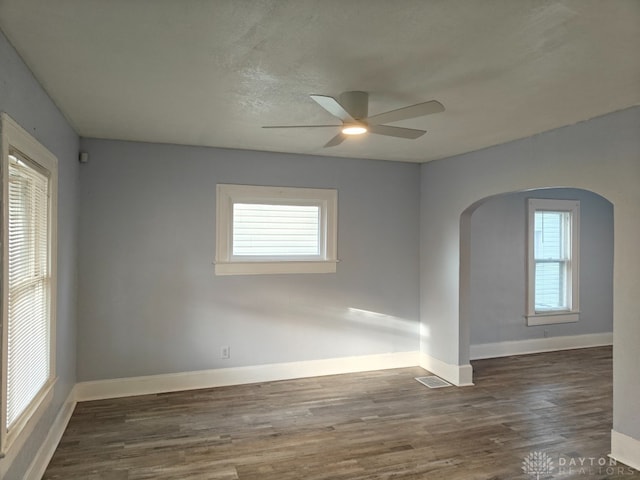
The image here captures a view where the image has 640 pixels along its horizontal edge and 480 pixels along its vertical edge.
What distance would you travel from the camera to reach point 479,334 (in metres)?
5.64

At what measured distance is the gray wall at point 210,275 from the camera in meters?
4.14

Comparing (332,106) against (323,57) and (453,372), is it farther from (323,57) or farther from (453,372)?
(453,372)

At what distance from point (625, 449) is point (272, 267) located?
3241 millimetres

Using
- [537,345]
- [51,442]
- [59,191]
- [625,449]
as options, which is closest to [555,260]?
[537,345]

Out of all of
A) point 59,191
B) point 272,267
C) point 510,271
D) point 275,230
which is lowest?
point 510,271

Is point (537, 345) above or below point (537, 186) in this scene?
below

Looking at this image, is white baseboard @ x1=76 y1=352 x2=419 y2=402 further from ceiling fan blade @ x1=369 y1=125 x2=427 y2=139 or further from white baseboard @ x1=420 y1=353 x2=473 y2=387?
ceiling fan blade @ x1=369 y1=125 x2=427 y2=139

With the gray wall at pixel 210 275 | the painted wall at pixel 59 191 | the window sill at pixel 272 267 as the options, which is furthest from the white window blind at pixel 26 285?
the window sill at pixel 272 267

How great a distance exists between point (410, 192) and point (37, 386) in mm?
4050

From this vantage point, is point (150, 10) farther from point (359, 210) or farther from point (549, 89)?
point (359, 210)

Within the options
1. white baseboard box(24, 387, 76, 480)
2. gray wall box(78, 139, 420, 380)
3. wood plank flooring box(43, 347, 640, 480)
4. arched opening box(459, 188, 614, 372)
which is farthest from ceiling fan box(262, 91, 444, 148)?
arched opening box(459, 188, 614, 372)

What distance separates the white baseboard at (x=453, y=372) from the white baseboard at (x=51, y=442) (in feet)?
11.7

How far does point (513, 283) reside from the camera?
5824 mm

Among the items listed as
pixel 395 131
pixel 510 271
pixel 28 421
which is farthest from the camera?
pixel 510 271
